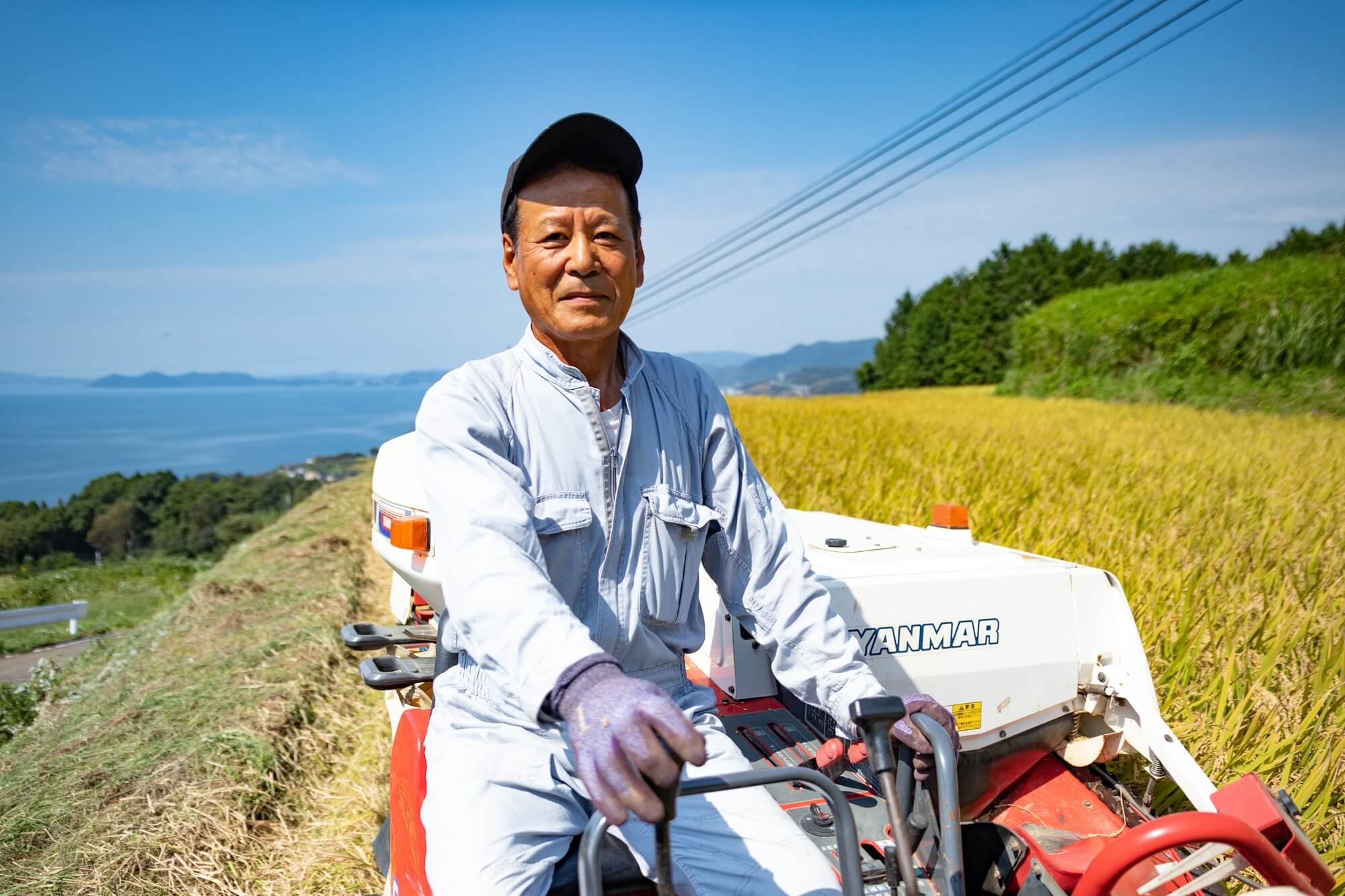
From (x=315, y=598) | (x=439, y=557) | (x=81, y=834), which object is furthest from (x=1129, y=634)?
(x=315, y=598)

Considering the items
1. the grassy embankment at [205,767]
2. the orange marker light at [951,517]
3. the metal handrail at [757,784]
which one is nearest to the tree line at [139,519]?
the grassy embankment at [205,767]

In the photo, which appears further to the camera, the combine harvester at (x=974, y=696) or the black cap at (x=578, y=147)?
the combine harvester at (x=974, y=696)

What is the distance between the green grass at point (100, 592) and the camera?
6.13 metres

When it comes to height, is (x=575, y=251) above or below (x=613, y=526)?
above

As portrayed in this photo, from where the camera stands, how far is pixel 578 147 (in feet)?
5.67

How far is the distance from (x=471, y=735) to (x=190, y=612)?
16.8ft

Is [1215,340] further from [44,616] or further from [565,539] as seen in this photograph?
[565,539]

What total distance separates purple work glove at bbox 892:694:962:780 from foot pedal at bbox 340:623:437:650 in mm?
1714

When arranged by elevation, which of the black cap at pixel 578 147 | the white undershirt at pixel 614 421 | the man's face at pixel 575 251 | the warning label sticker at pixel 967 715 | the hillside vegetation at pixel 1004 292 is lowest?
the warning label sticker at pixel 967 715

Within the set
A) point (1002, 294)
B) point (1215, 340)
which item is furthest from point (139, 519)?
point (1002, 294)

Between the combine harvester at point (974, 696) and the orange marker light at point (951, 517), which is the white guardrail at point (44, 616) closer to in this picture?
the combine harvester at point (974, 696)

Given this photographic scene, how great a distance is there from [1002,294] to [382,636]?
6395 centimetres

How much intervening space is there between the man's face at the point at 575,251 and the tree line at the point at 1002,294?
55634mm

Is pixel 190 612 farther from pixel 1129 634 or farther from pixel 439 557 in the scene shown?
pixel 1129 634
